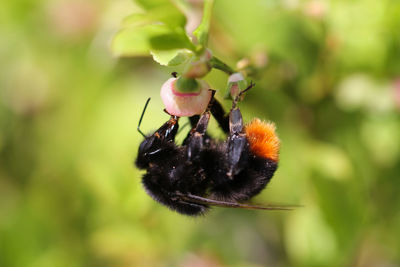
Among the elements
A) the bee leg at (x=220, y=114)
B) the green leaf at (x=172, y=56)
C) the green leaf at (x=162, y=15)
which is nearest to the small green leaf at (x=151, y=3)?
the green leaf at (x=162, y=15)

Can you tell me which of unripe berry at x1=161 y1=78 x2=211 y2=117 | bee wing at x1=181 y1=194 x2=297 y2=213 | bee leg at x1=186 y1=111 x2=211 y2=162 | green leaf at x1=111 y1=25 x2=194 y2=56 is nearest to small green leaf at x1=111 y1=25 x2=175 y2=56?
green leaf at x1=111 y1=25 x2=194 y2=56

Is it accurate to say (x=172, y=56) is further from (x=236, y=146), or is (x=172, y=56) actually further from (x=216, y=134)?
(x=216, y=134)

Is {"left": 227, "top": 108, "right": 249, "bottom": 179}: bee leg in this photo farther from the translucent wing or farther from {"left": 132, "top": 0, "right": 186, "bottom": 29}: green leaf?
{"left": 132, "top": 0, "right": 186, "bottom": 29}: green leaf

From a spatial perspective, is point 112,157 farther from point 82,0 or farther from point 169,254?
point 82,0

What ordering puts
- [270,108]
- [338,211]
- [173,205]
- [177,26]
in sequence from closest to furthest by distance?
[177,26]
[173,205]
[338,211]
[270,108]

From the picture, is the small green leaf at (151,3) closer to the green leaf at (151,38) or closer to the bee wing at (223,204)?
the green leaf at (151,38)

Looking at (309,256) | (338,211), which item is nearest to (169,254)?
(309,256)
